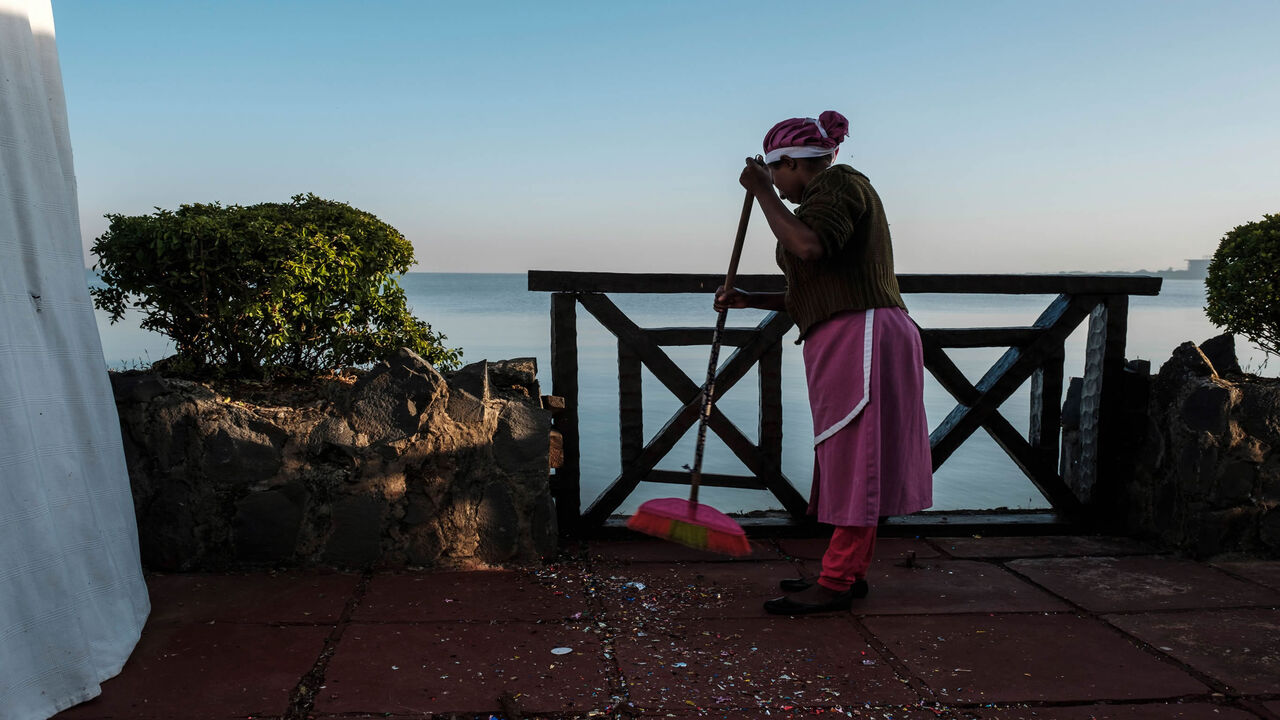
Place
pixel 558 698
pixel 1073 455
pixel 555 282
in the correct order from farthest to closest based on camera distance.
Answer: pixel 1073 455, pixel 555 282, pixel 558 698

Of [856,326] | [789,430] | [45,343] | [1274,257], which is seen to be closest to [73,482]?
[45,343]

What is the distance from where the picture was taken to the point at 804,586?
12.3ft

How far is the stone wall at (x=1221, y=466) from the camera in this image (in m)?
4.23

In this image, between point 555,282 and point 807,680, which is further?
point 555,282

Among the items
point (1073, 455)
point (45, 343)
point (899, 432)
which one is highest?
point (45, 343)

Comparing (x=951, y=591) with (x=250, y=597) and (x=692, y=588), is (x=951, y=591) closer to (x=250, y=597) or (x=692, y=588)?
(x=692, y=588)

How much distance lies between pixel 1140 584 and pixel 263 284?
418 centimetres

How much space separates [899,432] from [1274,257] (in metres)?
2.95

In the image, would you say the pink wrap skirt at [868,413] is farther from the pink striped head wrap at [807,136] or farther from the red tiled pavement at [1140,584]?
the red tiled pavement at [1140,584]

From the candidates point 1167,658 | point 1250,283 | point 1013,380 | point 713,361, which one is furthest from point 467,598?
point 1250,283

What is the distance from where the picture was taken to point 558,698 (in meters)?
2.74

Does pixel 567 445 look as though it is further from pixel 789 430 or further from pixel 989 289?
pixel 789 430

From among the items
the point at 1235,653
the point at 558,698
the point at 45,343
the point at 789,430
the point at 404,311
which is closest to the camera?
the point at 558,698

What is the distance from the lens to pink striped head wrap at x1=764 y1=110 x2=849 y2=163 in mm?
3305
